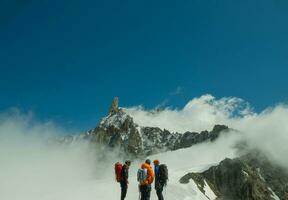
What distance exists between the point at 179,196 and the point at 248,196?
90.4 m

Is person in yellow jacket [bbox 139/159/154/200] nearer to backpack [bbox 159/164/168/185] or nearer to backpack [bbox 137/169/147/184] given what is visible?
A: backpack [bbox 137/169/147/184]

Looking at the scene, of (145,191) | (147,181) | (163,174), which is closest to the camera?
(147,181)

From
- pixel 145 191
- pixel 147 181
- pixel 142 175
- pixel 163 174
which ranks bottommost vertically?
pixel 145 191

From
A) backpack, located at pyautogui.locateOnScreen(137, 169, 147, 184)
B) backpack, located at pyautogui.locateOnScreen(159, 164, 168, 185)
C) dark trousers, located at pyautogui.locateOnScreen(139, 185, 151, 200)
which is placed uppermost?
backpack, located at pyautogui.locateOnScreen(159, 164, 168, 185)

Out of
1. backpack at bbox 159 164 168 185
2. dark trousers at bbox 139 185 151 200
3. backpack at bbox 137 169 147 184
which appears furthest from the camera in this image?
backpack at bbox 159 164 168 185

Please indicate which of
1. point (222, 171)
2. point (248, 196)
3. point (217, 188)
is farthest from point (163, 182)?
point (248, 196)

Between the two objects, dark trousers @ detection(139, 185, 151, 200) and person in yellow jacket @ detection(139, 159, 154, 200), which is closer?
person in yellow jacket @ detection(139, 159, 154, 200)

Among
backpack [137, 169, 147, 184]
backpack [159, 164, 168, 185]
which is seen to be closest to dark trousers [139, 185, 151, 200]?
backpack [137, 169, 147, 184]

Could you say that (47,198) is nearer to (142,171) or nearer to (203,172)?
(142,171)

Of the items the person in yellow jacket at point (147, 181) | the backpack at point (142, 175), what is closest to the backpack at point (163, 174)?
the person in yellow jacket at point (147, 181)

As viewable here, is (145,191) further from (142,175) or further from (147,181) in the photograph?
(142,175)

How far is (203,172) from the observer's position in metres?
129

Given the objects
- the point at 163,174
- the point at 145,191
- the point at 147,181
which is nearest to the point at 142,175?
the point at 147,181

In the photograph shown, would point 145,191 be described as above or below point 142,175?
below
